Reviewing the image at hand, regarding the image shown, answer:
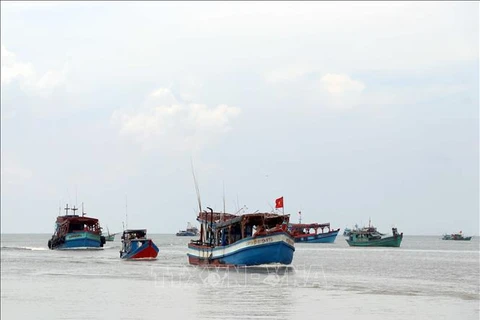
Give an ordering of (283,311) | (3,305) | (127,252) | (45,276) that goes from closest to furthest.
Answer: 1. (283,311)
2. (3,305)
3. (45,276)
4. (127,252)

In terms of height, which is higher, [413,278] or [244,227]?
[244,227]

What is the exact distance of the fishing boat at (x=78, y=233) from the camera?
299 ft

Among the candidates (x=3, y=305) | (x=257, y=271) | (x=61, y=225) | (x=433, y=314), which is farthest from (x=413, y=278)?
(x=61, y=225)

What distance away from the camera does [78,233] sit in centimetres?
9119

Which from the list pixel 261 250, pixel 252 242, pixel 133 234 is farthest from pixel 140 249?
pixel 261 250

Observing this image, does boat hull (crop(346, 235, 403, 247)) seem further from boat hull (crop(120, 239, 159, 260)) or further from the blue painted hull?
the blue painted hull

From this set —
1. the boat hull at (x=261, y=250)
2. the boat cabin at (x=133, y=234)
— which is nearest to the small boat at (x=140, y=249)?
the boat cabin at (x=133, y=234)

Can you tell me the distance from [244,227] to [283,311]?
2354cm

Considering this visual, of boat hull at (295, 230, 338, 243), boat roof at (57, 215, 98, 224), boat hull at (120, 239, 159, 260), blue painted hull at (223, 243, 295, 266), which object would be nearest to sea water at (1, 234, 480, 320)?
blue painted hull at (223, 243, 295, 266)

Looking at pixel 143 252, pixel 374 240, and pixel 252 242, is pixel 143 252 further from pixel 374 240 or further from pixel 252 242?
pixel 374 240

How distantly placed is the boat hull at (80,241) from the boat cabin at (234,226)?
123ft

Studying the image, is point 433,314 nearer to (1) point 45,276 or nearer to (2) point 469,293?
(2) point 469,293

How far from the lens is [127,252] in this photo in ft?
214

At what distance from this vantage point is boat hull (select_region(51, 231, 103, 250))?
91.0 m
